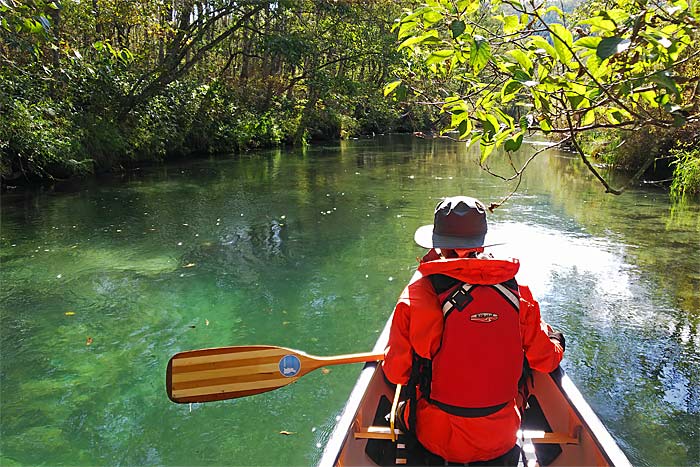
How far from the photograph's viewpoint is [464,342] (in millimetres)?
2002

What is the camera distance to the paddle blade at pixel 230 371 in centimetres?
297

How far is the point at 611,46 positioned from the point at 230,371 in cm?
244

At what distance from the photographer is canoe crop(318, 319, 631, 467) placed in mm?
2240

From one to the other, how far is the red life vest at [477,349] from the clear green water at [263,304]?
11.4 inches

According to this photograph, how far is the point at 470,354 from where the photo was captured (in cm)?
201

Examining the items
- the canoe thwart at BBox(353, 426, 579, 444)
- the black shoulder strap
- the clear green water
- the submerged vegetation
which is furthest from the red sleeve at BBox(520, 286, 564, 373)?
the submerged vegetation

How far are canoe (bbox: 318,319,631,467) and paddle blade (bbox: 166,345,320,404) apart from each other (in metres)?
0.49

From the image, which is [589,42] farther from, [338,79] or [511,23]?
[338,79]

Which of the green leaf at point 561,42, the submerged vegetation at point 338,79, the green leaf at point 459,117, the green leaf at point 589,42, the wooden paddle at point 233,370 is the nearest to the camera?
the green leaf at point 589,42

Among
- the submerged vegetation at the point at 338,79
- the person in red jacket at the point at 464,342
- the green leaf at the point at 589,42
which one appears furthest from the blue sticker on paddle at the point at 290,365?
the green leaf at the point at 589,42

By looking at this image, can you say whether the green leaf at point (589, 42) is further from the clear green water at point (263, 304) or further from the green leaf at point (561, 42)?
the clear green water at point (263, 304)

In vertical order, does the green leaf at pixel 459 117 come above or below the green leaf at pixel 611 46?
below

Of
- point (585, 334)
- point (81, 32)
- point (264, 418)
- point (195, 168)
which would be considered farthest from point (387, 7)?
point (264, 418)

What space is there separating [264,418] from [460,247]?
2041mm
